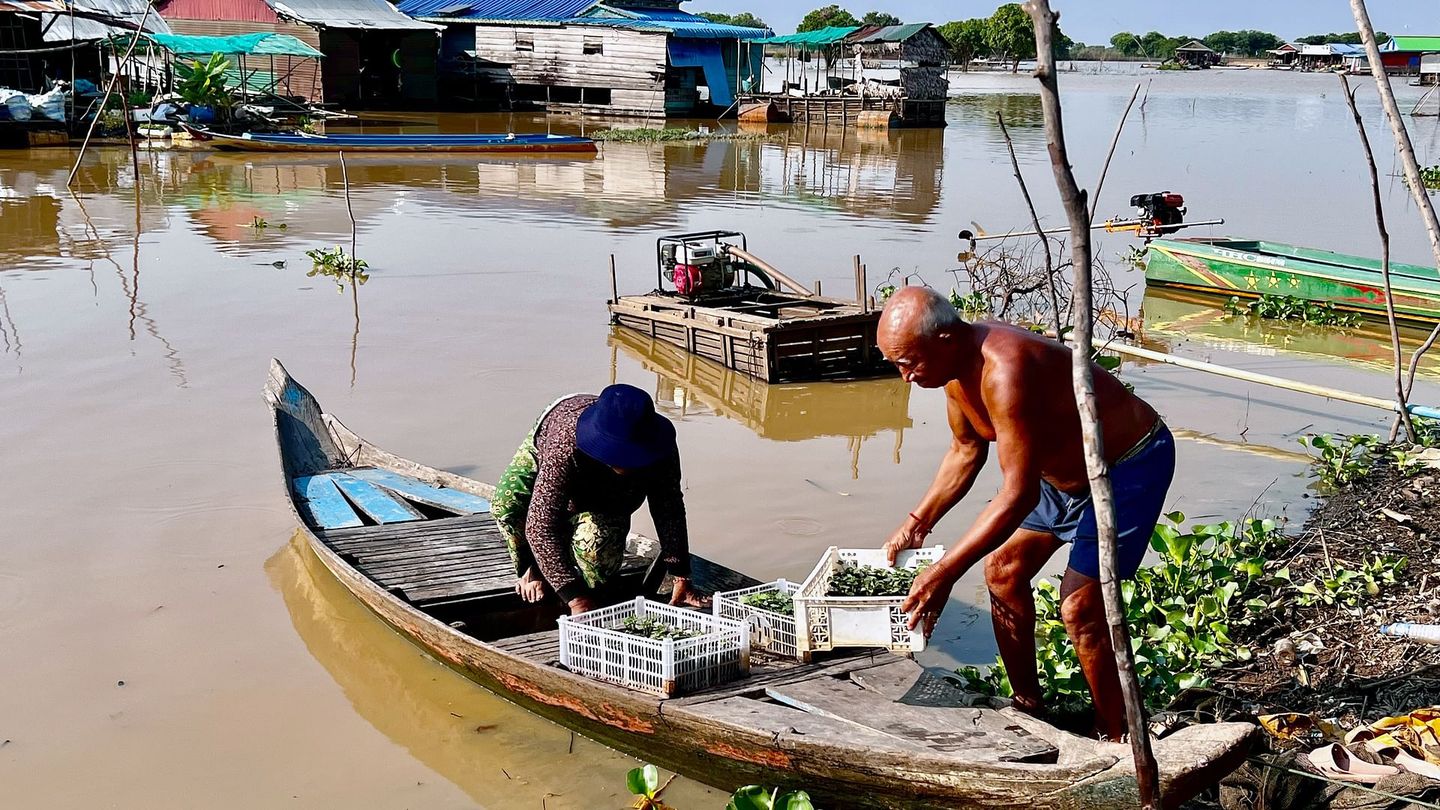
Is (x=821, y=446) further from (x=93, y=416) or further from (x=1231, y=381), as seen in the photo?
(x=93, y=416)

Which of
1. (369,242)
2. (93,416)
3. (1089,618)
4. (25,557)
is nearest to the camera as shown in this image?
(1089,618)

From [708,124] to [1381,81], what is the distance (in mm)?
33661

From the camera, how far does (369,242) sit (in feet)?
50.9

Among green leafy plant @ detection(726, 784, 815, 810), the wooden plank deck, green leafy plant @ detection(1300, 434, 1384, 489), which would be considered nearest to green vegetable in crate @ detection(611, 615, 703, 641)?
green leafy plant @ detection(726, 784, 815, 810)

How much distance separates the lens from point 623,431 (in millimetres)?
4066

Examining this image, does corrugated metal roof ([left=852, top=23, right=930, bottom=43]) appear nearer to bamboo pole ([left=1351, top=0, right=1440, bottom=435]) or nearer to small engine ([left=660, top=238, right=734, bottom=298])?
small engine ([left=660, top=238, right=734, bottom=298])

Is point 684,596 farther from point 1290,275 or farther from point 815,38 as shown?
point 815,38

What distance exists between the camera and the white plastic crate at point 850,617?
13.6ft

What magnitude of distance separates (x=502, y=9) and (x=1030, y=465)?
122 ft

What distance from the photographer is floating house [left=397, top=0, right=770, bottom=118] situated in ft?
115

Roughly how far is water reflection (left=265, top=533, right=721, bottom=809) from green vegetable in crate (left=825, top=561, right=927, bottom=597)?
854 millimetres

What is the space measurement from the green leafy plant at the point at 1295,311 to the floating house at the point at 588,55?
80.4 ft

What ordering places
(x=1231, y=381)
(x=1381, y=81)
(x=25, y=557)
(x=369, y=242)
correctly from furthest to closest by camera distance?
1. (x=369, y=242)
2. (x=1231, y=381)
3. (x=25, y=557)
4. (x=1381, y=81)

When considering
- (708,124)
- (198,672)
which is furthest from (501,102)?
(198,672)
